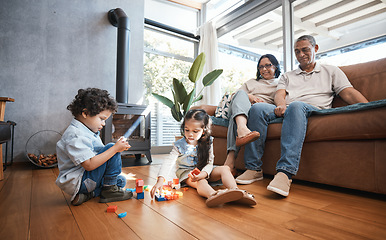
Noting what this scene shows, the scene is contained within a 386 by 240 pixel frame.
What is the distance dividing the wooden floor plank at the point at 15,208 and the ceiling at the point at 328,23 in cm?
311

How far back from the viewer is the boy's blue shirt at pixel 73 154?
1.03 meters

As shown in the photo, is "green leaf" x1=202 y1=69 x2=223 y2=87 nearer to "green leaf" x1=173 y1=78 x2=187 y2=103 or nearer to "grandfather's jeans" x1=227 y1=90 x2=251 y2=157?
"green leaf" x1=173 y1=78 x2=187 y2=103

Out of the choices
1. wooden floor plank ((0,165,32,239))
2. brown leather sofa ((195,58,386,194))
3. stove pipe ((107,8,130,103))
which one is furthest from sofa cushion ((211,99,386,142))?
stove pipe ((107,8,130,103))

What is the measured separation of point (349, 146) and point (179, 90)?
2223mm

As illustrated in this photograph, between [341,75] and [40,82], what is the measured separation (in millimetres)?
2952

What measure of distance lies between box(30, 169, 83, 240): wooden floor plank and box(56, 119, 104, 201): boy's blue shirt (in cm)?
10

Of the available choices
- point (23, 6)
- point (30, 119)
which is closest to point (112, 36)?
point (23, 6)

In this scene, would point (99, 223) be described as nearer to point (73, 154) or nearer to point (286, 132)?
point (73, 154)

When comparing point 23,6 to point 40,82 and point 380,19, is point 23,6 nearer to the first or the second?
point 40,82

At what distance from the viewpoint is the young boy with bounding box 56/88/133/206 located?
104 cm

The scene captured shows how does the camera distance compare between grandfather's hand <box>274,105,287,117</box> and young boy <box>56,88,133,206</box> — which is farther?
grandfather's hand <box>274,105,287,117</box>

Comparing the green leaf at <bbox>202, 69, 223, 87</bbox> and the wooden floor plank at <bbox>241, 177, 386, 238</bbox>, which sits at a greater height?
the green leaf at <bbox>202, 69, 223, 87</bbox>

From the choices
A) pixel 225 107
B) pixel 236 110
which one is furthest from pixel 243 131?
pixel 225 107

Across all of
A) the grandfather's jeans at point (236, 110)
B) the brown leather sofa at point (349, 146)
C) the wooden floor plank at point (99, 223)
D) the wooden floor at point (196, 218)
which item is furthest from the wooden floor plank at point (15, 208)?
the brown leather sofa at point (349, 146)
